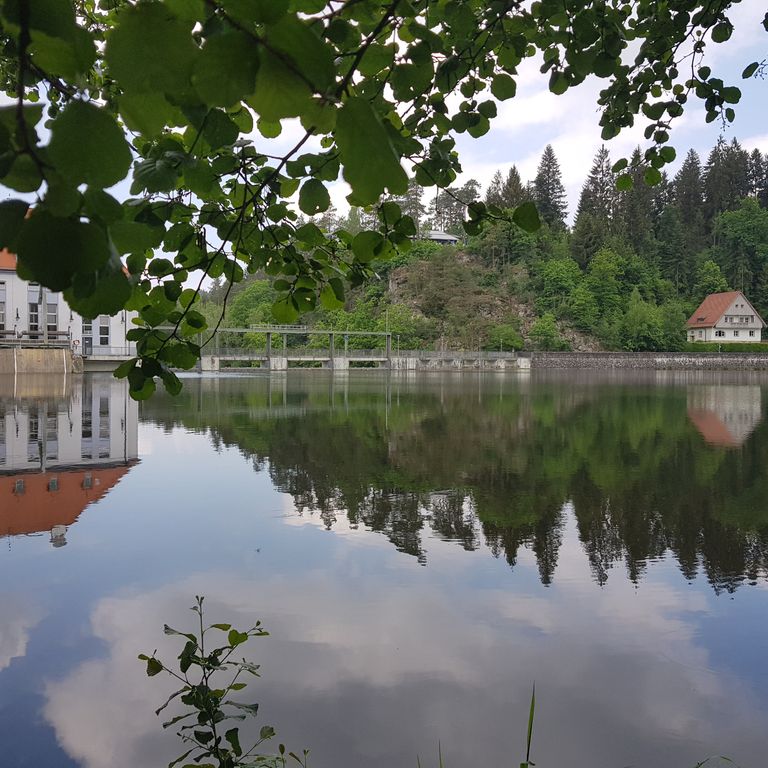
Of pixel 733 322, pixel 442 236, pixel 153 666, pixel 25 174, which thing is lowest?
pixel 153 666

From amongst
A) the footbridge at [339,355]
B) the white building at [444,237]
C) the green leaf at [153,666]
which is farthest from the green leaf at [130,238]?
the white building at [444,237]

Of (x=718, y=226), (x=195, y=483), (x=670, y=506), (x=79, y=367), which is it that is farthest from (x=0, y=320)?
(x=718, y=226)

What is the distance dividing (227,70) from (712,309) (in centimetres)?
10055

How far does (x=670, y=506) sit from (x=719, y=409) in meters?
18.4

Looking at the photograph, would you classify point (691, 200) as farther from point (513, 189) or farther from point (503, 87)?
point (503, 87)

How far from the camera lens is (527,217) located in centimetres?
155

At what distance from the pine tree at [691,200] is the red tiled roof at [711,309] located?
14.6m

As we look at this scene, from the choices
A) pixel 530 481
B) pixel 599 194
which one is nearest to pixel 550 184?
pixel 599 194

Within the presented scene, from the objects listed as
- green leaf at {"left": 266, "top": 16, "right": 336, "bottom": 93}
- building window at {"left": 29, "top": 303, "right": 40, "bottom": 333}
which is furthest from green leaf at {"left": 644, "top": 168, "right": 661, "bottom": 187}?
building window at {"left": 29, "top": 303, "right": 40, "bottom": 333}

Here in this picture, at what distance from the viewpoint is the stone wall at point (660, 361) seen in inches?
3108

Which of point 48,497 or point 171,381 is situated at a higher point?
point 171,381

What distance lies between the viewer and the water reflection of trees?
7359 millimetres

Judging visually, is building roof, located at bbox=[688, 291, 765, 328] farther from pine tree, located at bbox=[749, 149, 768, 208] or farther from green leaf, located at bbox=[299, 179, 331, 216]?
green leaf, located at bbox=[299, 179, 331, 216]

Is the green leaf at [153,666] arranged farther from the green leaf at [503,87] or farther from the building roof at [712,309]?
the building roof at [712,309]
